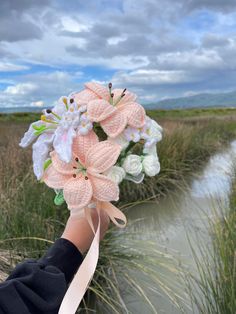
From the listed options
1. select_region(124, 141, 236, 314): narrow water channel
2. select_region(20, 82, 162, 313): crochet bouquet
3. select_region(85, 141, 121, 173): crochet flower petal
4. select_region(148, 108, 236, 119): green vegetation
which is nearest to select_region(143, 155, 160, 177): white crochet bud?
select_region(20, 82, 162, 313): crochet bouquet

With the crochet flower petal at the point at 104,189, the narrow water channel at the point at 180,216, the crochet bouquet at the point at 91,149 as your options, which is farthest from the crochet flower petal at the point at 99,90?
the narrow water channel at the point at 180,216

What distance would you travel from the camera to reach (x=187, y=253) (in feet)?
13.0

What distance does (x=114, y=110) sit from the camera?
114cm

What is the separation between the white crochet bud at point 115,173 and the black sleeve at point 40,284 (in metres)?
0.20

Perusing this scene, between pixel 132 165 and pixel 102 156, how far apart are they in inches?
3.9

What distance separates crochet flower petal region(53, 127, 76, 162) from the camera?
1.04 m

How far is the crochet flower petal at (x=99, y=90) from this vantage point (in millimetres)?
1179

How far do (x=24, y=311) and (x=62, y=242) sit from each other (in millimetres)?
191

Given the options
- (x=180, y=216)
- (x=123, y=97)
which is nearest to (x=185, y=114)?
(x=180, y=216)

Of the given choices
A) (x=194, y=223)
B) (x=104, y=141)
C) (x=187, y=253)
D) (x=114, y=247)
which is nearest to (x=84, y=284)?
(x=104, y=141)

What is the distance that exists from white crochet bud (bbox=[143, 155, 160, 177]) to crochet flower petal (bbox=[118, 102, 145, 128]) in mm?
95

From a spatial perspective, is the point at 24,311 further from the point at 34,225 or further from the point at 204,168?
the point at 204,168

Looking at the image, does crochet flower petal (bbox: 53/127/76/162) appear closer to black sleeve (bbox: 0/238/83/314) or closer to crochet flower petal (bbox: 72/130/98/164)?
crochet flower petal (bbox: 72/130/98/164)

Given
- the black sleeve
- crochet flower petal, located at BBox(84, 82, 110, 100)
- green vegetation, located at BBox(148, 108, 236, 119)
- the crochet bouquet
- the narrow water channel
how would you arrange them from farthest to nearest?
green vegetation, located at BBox(148, 108, 236, 119) < the narrow water channel < crochet flower petal, located at BBox(84, 82, 110, 100) < the crochet bouquet < the black sleeve
